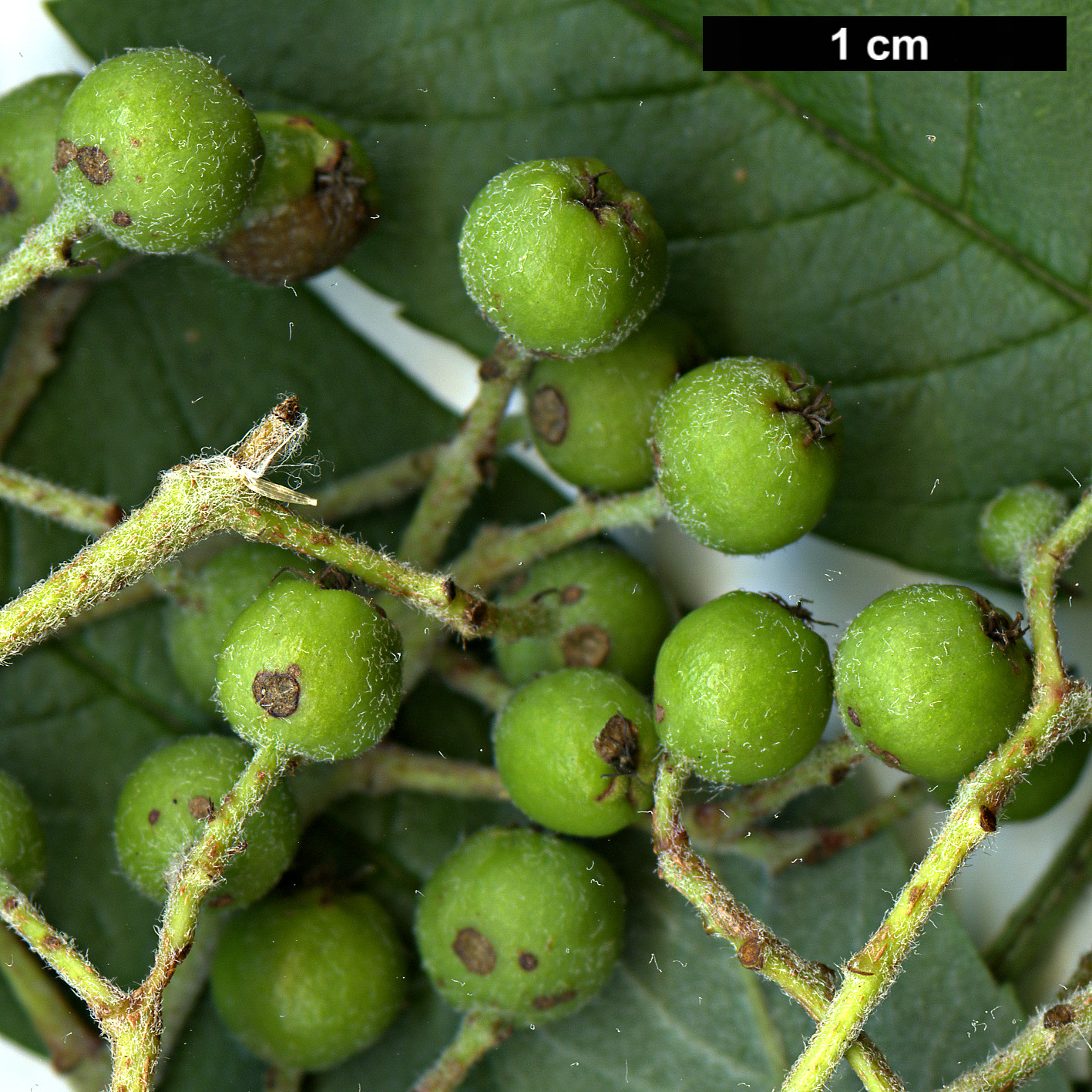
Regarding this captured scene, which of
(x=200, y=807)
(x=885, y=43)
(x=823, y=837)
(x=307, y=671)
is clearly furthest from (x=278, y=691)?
(x=885, y=43)

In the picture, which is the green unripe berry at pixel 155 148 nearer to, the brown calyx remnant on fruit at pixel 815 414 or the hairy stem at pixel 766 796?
the brown calyx remnant on fruit at pixel 815 414

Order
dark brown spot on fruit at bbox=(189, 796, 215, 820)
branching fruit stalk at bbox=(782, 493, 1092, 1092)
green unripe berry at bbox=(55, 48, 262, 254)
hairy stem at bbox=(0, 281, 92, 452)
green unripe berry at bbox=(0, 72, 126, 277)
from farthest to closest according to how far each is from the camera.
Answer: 1. hairy stem at bbox=(0, 281, 92, 452)
2. green unripe berry at bbox=(0, 72, 126, 277)
3. dark brown spot on fruit at bbox=(189, 796, 215, 820)
4. green unripe berry at bbox=(55, 48, 262, 254)
5. branching fruit stalk at bbox=(782, 493, 1092, 1092)

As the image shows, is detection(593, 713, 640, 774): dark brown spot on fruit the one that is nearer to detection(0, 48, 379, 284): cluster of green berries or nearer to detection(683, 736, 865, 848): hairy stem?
detection(683, 736, 865, 848): hairy stem

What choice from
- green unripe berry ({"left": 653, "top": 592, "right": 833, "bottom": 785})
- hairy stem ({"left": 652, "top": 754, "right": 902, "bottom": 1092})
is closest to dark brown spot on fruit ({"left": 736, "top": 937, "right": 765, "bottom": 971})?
hairy stem ({"left": 652, "top": 754, "right": 902, "bottom": 1092})

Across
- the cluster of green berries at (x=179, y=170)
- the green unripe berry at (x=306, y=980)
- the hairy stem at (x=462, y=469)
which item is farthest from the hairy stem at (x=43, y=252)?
the green unripe berry at (x=306, y=980)

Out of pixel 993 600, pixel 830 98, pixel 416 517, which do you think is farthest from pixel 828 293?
pixel 416 517
